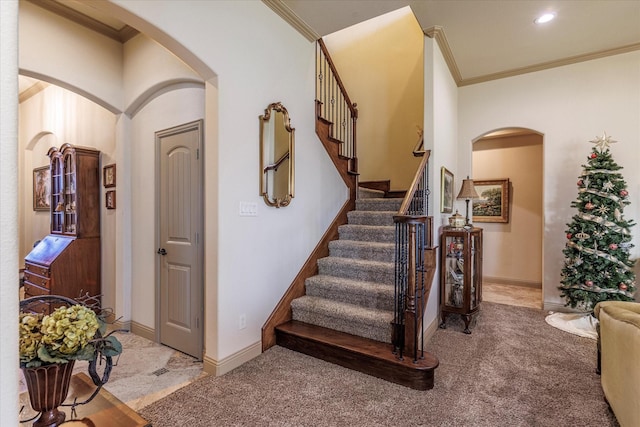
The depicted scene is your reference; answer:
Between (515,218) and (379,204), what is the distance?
309cm

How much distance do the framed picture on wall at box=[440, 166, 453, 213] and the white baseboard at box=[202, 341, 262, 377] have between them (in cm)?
250

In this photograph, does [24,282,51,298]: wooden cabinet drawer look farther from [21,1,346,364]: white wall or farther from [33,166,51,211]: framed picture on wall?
[33,166,51,211]: framed picture on wall

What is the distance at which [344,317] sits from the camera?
296 centimetres

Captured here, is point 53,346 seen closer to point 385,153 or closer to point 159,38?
point 159,38

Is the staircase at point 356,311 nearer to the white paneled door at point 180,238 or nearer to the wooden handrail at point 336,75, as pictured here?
the white paneled door at point 180,238

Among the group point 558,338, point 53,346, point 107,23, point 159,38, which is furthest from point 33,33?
point 558,338

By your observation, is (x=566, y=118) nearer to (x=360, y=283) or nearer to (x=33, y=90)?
(x=360, y=283)

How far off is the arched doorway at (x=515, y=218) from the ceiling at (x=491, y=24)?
1.72 metres

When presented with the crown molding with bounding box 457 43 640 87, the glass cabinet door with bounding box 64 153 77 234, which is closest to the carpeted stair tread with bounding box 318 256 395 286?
the glass cabinet door with bounding box 64 153 77 234

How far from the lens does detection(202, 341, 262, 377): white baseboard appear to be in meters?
2.51

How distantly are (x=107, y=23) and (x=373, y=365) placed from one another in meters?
4.23

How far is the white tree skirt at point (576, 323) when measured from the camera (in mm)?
3402

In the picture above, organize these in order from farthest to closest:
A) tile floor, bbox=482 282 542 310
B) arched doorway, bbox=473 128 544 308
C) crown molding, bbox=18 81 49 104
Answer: arched doorway, bbox=473 128 544 308, crown molding, bbox=18 81 49 104, tile floor, bbox=482 282 542 310

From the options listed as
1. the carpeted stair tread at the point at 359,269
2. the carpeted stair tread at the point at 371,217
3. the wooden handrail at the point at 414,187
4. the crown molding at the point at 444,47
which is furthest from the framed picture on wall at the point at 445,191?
the crown molding at the point at 444,47
